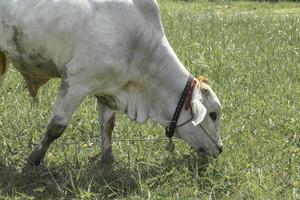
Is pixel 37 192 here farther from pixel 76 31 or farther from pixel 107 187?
pixel 76 31

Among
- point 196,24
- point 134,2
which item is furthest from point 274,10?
point 134,2

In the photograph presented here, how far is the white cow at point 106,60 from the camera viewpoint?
4.61 m

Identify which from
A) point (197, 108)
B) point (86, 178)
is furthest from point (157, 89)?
point (86, 178)

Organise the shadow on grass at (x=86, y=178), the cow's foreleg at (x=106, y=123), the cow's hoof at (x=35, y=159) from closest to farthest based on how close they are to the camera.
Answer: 1. the shadow on grass at (x=86, y=178)
2. the cow's hoof at (x=35, y=159)
3. the cow's foreleg at (x=106, y=123)

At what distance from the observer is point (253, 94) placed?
665 centimetres

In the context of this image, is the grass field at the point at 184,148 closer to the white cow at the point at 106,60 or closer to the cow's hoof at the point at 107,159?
the cow's hoof at the point at 107,159

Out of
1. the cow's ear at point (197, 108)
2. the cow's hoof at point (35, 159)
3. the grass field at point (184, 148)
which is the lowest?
the grass field at point (184, 148)

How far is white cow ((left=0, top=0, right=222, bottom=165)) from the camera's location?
15.1 ft

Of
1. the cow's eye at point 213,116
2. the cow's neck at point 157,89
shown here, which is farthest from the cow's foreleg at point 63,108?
the cow's eye at point 213,116

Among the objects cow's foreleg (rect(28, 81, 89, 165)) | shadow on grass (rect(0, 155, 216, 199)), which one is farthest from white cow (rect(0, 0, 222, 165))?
shadow on grass (rect(0, 155, 216, 199))

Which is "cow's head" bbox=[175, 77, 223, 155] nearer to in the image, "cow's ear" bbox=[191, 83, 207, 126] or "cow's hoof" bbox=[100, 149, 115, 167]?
"cow's ear" bbox=[191, 83, 207, 126]

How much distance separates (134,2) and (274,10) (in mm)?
11474

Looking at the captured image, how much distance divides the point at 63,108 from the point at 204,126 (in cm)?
103

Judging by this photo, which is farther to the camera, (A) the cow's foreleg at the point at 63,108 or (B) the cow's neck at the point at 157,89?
(B) the cow's neck at the point at 157,89
